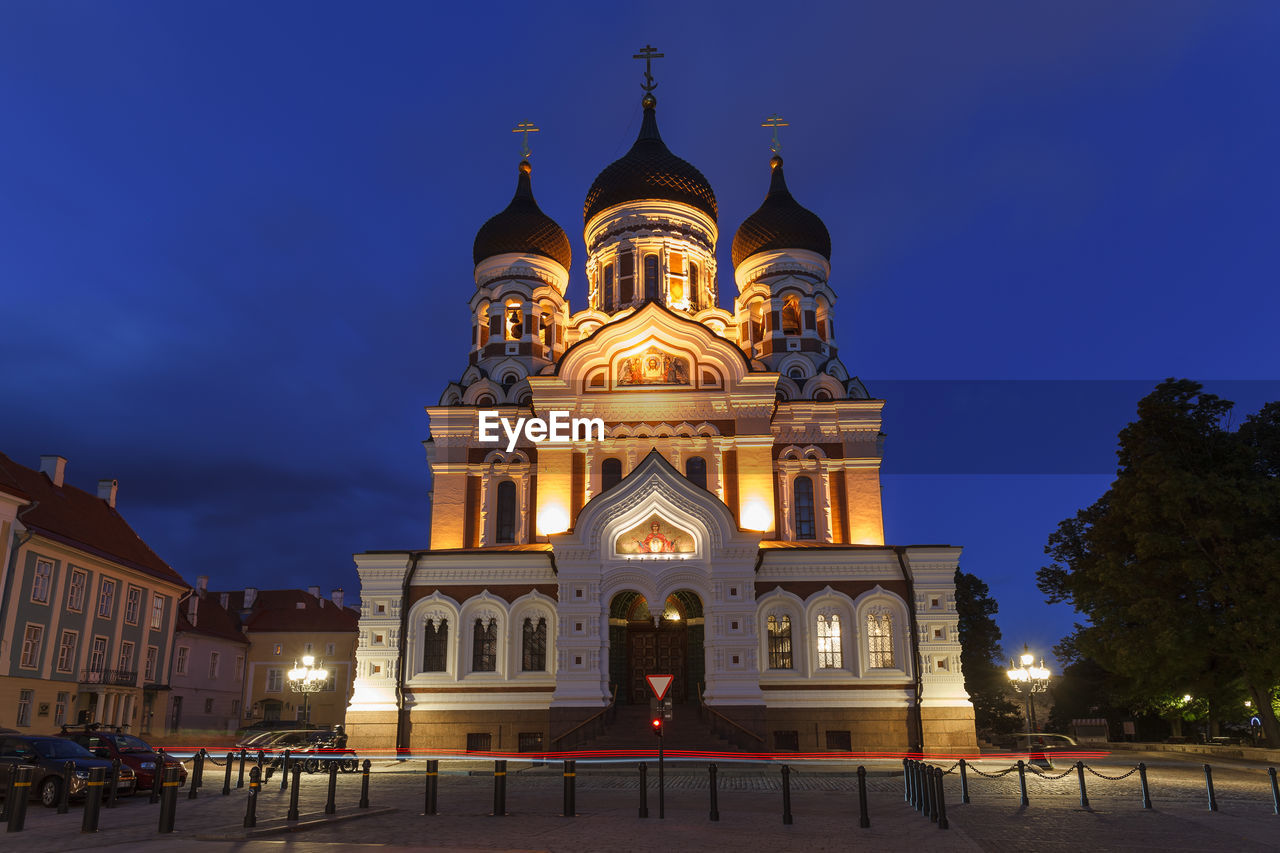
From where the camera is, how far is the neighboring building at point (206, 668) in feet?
153

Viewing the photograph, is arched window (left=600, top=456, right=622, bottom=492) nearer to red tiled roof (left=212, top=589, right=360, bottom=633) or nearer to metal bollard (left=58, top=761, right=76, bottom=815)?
metal bollard (left=58, top=761, right=76, bottom=815)

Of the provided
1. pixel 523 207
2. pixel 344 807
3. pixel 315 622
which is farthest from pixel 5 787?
pixel 315 622

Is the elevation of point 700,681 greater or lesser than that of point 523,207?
→ lesser

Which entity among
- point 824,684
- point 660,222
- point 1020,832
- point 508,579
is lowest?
point 1020,832

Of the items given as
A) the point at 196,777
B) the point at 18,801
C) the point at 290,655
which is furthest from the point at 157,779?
the point at 290,655

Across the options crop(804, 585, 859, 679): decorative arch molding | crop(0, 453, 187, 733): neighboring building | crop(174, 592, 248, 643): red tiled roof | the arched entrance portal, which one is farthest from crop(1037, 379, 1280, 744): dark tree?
crop(174, 592, 248, 643): red tiled roof

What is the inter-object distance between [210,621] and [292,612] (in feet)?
18.4

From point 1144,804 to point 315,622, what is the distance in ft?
163

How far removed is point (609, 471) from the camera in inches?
1286

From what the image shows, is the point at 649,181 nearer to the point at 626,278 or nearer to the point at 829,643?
the point at 626,278

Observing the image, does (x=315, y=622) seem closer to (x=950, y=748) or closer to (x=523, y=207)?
(x=523, y=207)

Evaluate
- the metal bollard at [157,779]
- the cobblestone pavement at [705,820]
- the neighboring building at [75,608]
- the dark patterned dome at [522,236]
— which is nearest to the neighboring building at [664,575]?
the cobblestone pavement at [705,820]

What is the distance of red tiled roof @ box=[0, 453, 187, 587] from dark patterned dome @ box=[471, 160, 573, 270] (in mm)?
18255

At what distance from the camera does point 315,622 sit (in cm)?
5694
